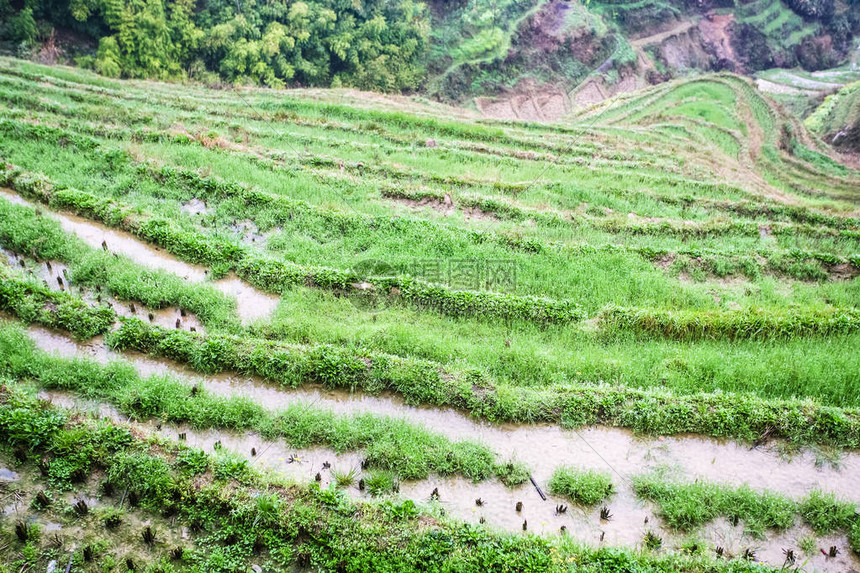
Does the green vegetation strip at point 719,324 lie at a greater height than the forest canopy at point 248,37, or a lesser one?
lesser

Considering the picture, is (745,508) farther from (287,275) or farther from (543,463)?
(287,275)

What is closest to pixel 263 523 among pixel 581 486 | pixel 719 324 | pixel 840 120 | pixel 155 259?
pixel 581 486

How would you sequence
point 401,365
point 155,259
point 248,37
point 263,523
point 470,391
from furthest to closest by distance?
point 248,37
point 155,259
point 401,365
point 470,391
point 263,523

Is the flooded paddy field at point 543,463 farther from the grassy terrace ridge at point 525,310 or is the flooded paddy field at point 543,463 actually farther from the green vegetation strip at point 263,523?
the grassy terrace ridge at point 525,310

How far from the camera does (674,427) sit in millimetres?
7863

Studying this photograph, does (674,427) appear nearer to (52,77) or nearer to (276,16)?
(52,77)

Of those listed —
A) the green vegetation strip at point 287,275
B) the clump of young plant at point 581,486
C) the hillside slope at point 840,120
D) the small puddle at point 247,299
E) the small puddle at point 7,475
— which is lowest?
the small puddle at point 7,475

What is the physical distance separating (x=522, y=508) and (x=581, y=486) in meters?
0.88

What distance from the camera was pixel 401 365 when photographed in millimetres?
8438

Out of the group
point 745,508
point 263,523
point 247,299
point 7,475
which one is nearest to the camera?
point 263,523

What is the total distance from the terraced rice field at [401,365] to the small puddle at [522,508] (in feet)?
0.12

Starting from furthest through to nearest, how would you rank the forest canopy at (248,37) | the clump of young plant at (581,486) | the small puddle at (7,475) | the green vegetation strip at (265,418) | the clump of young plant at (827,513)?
1. the forest canopy at (248,37)
2. the green vegetation strip at (265,418)
3. the clump of young plant at (581,486)
4. the clump of young plant at (827,513)
5. the small puddle at (7,475)

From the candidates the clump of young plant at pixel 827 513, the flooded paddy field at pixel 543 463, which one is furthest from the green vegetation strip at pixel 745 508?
the flooded paddy field at pixel 543 463

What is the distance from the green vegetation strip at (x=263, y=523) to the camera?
566cm
